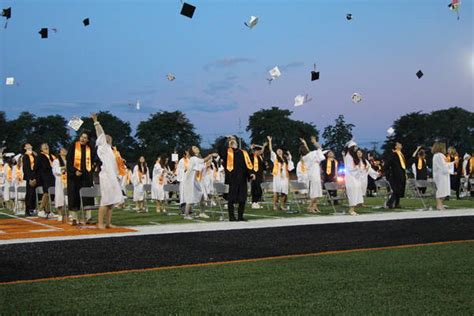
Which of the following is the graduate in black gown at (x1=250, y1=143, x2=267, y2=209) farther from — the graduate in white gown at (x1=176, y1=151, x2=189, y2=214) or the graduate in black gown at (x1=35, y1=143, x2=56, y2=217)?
the graduate in black gown at (x1=35, y1=143, x2=56, y2=217)

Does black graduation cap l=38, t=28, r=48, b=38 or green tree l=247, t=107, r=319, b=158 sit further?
green tree l=247, t=107, r=319, b=158

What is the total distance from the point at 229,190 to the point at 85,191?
3718 millimetres

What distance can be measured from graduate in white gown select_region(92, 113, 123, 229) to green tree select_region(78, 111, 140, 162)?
81.0 m

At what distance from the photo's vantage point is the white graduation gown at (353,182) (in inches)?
647

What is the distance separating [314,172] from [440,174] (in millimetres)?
3647

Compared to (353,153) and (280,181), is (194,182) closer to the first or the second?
(280,181)

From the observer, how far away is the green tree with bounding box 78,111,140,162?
94.2 meters

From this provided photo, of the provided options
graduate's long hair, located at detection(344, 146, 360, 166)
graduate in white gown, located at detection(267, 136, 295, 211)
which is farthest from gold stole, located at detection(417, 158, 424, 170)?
graduate's long hair, located at detection(344, 146, 360, 166)

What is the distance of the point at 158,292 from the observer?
6.22m

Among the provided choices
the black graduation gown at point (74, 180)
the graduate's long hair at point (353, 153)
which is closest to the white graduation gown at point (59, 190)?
the black graduation gown at point (74, 180)

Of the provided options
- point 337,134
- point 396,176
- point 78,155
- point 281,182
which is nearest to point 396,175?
point 396,176

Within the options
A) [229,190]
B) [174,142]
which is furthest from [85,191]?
[174,142]

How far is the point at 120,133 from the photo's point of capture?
314 feet

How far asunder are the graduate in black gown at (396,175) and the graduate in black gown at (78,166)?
9.68 meters
